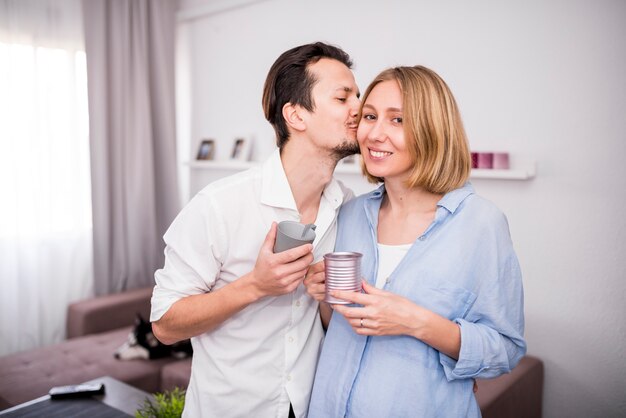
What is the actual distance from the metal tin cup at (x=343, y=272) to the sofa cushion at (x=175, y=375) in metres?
1.92

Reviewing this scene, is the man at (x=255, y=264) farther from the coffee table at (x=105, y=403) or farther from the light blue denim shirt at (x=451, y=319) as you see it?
the coffee table at (x=105, y=403)

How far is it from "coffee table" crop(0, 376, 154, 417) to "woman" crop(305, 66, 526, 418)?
4.04 ft

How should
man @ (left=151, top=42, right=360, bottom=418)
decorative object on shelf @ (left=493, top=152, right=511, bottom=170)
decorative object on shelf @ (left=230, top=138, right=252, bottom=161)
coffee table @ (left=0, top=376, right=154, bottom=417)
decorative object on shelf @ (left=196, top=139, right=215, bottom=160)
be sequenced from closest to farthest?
1. man @ (left=151, top=42, right=360, bottom=418)
2. coffee table @ (left=0, top=376, right=154, bottom=417)
3. decorative object on shelf @ (left=493, top=152, right=511, bottom=170)
4. decorative object on shelf @ (left=230, top=138, right=252, bottom=161)
5. decorative object on shelf @ (left=196, top=139, right=215, bottom=160)

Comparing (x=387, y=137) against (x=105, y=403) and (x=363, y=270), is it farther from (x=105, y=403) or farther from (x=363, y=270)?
(x=105, y=403)

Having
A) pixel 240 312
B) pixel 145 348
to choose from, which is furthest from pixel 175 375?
pixel 240 312

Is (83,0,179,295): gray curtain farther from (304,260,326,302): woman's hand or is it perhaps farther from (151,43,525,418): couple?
(304,260,326,302): woman's hand

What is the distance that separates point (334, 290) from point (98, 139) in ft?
11.1

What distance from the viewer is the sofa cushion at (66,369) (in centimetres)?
273

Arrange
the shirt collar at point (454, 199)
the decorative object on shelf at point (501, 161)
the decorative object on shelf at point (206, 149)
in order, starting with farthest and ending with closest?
the decorative object on shelf at point (206, 149) < the decorative object on shelf at point (501, 161) < the shirt collar at point (454, 199)

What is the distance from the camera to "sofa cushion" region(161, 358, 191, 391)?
285cm

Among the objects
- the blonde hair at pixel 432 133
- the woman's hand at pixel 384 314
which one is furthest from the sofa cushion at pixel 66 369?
the blonde hair at pixel 432 133

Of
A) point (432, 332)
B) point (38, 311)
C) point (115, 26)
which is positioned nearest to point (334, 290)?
point (432, 332)

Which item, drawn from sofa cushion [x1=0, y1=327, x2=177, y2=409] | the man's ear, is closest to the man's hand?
the man's ear

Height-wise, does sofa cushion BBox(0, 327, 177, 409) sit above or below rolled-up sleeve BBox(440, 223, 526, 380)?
below
